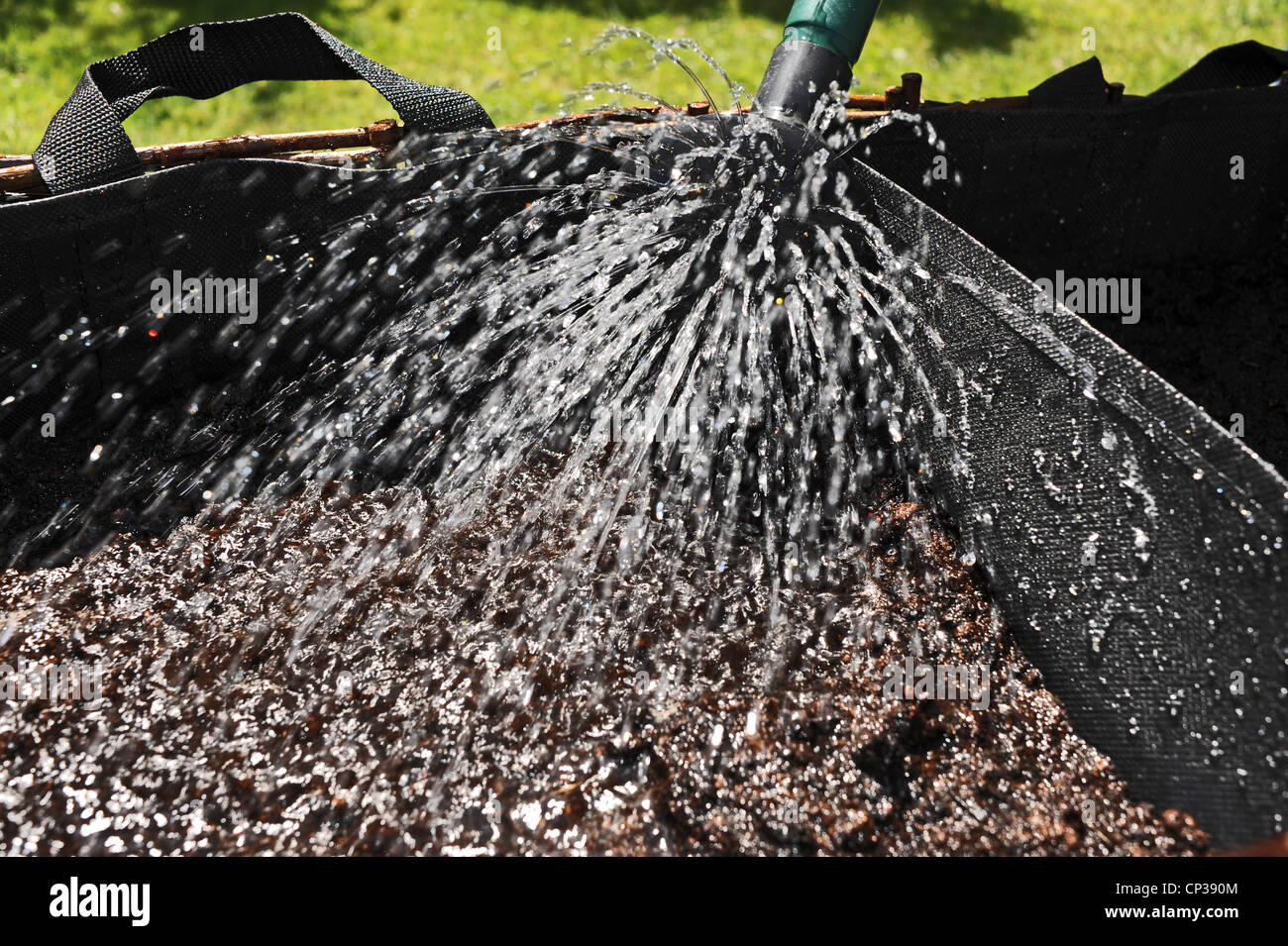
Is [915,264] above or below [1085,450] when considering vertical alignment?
above

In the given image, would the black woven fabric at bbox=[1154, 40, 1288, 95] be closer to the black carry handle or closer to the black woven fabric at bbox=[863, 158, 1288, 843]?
the black woven fabric at bbox=[863, 158, 1288, 843]

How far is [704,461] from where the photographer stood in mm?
1996

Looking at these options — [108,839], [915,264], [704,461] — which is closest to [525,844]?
[108,839]

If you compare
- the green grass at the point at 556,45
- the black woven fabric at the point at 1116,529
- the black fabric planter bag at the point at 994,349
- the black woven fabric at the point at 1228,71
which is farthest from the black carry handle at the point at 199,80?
the green grass at the point at 556,45

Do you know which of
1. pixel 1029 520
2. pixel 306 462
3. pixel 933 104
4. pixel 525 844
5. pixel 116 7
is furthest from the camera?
pixel 116 7

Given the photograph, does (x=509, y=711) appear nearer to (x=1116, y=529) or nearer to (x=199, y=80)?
(x=1116, y=529)

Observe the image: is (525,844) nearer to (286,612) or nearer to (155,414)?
(286,612)

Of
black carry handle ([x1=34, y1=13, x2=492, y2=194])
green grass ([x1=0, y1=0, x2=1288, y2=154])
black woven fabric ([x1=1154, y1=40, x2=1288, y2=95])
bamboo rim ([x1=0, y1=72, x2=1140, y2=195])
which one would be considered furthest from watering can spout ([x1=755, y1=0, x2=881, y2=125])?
green grass ([x1=0, y1=0, x2=1288, y2=154])

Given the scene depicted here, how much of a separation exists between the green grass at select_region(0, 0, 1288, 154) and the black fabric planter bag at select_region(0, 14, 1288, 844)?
2.11 metres

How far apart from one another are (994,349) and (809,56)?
2.36ft

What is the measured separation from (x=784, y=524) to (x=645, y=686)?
0.49 meters

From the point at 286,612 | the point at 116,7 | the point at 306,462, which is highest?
the point at 116,7

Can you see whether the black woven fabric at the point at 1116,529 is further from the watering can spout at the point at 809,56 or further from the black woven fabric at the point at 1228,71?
the black woven fabric at the point at 1228,71

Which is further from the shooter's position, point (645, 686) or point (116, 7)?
point (116, 7)
